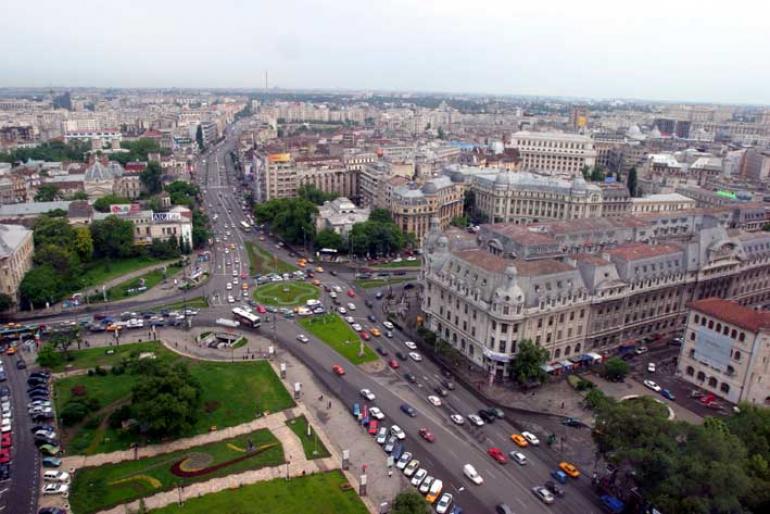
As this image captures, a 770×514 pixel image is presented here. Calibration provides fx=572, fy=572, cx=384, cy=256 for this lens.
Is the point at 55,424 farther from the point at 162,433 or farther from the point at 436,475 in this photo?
the point at 436,475

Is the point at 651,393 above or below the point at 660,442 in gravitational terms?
below

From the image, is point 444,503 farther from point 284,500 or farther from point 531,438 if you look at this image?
point 531,438

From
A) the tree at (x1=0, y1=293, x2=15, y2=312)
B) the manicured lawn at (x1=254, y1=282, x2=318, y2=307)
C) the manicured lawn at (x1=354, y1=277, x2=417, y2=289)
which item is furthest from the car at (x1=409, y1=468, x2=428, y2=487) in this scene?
the tree at (x1=0, y1=293, x2=15, y2=312)

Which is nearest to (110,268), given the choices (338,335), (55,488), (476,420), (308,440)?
→ (338,335)

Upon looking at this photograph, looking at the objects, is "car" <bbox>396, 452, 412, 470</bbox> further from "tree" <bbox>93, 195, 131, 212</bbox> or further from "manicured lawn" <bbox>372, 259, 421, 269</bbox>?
"tree" <bbox>93, 195, 131, 212</bbox>

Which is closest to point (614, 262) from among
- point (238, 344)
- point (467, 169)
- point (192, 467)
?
point (238, 344)

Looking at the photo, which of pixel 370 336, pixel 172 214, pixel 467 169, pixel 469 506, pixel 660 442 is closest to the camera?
pixel 660 442

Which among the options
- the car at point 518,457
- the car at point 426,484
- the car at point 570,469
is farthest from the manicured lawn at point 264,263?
the car at point 570,469
